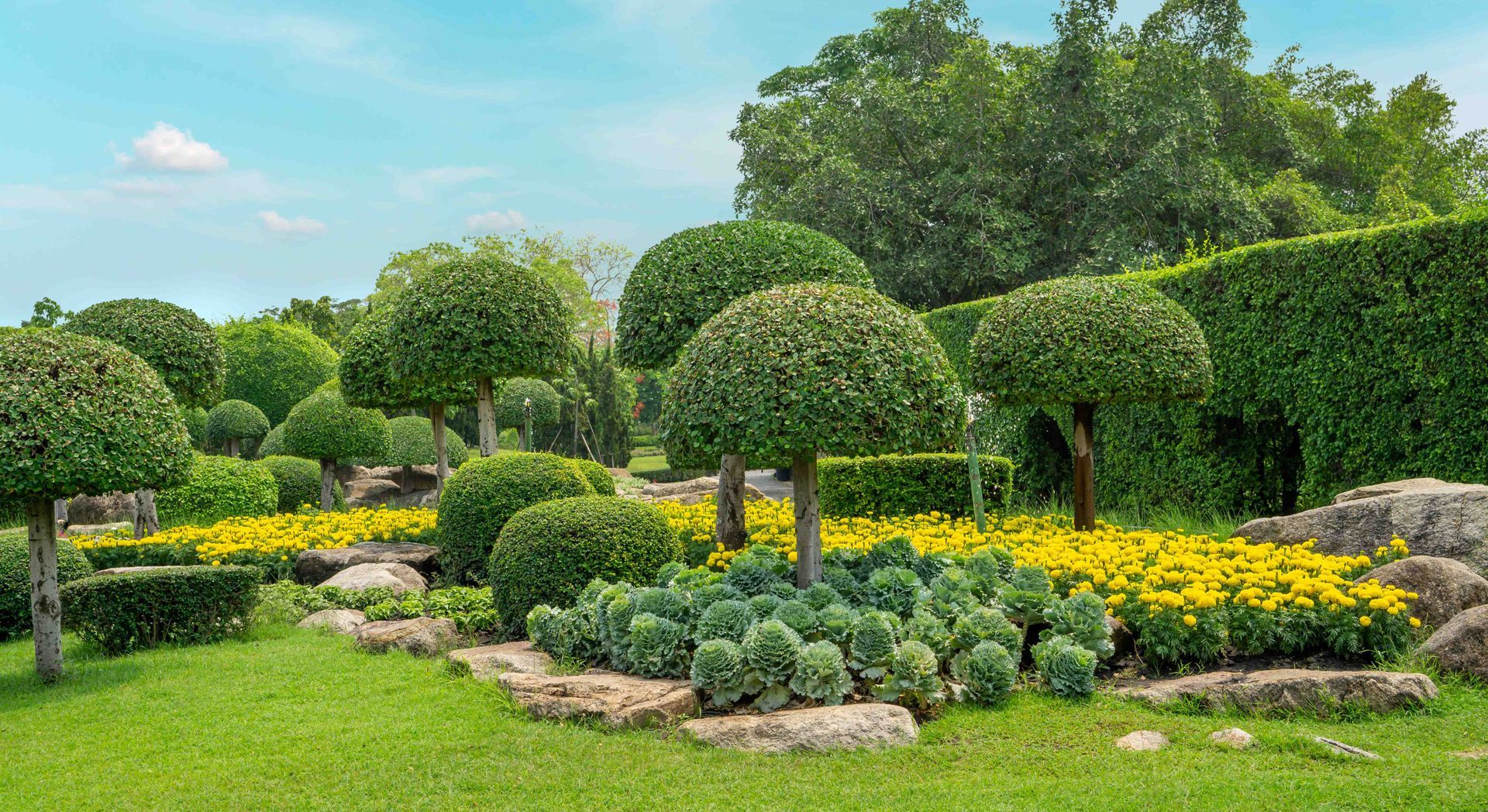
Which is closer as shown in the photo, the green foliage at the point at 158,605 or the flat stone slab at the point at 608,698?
the flat stone slab at the point at 608,698

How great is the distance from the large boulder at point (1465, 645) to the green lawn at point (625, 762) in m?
0.23

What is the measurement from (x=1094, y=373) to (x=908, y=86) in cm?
1928

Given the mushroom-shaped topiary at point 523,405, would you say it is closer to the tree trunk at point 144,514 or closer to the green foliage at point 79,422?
the tree trunk at point 144,514

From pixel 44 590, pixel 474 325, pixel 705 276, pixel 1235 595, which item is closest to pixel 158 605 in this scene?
pixel 44 590

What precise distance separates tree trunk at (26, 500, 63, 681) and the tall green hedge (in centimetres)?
1076

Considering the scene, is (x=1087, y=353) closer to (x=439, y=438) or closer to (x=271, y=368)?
(x=439, y=438)

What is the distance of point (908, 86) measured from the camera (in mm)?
Answer: 26922

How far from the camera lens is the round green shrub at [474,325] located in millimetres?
12039

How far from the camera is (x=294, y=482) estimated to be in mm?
18562

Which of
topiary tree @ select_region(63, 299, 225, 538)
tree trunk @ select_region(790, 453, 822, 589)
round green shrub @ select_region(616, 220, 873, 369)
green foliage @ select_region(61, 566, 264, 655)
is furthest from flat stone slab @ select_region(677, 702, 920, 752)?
topiary tree @ select_region(63, 299, 225, 538)

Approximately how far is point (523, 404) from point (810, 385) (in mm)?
21923

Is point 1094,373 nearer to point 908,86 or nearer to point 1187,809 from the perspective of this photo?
point 1187,809

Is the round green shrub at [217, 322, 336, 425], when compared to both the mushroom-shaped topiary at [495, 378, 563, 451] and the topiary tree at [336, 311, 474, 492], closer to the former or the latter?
the mushroom-shaped topiary at [495, 378, 563, 451]

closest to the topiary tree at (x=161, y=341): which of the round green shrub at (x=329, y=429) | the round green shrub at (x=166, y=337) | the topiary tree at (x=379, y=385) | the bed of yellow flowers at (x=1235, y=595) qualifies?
the round green shrub at (x=166, y=337)
